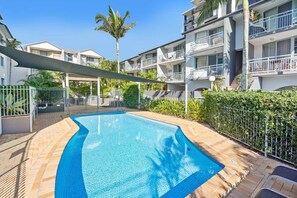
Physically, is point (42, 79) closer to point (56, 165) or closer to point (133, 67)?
point (56, 165)

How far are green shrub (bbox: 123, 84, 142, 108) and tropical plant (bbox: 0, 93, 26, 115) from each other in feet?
41.4

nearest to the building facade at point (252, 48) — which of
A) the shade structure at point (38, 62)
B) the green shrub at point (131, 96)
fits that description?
the green shrub at point (131, 96)

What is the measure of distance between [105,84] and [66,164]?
25983mm

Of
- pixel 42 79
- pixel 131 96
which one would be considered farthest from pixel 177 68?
pixel 42 79

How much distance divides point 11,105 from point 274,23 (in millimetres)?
20521

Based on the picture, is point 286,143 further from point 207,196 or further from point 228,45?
point 228,45

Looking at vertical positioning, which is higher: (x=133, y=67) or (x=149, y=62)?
(x=133, y=67)

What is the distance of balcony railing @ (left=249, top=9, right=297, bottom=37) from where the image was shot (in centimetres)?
1379

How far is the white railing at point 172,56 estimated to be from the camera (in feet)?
85.5

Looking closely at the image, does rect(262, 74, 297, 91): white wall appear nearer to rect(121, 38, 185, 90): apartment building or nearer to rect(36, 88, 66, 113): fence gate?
rect(121, 38, 185, 90): apartment building

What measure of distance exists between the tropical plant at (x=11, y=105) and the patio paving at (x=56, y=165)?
4.39ft

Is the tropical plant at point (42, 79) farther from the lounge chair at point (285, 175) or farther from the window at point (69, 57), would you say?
the lounge chair at point (285, 175)

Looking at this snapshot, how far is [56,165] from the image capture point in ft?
17.0

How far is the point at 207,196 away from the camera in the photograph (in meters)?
3.73
